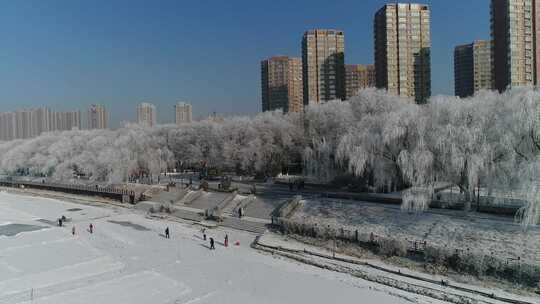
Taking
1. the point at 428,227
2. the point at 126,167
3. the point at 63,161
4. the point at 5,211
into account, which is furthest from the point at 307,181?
the point at 63,161

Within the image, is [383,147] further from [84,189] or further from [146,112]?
[146,112]

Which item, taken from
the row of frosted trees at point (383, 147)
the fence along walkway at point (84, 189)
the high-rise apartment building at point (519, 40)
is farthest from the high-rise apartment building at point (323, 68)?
the fence along walkway at point (84, 189)

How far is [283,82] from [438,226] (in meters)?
73.3

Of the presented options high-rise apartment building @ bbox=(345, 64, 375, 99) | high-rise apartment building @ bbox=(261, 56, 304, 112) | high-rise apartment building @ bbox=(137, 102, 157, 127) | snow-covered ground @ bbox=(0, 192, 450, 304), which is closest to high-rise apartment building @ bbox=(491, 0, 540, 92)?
high-rise apartment building @ bbox=(345, 64, 375, 99)

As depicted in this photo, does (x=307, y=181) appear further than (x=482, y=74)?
No

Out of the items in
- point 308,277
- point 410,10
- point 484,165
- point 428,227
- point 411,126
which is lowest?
point 308,277

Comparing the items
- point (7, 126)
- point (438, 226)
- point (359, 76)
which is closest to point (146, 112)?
point (7, 126)

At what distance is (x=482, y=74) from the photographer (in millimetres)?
77188

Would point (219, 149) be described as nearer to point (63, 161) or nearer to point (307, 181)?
point (307, 181)

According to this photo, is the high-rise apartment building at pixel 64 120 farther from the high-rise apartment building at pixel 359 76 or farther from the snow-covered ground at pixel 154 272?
the snow-covered ground at pixel 154 272

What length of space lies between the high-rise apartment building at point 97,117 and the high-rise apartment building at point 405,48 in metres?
126

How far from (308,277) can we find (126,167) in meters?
40.6

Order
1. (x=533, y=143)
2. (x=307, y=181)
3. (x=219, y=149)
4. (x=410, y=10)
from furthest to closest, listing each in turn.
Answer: (x=410, y=10), (x=219, y=149), (x=307, y=181), (x=533, y=143)

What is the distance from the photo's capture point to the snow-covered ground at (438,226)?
19.5 metres
